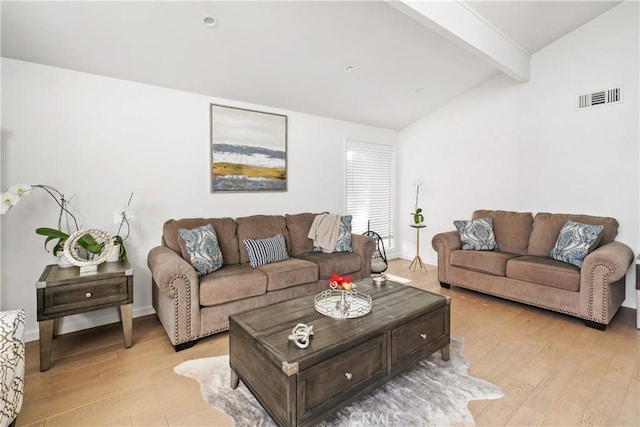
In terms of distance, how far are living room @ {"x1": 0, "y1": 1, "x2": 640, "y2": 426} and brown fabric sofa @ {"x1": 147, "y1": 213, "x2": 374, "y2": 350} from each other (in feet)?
1.20

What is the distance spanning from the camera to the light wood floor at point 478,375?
1.77m

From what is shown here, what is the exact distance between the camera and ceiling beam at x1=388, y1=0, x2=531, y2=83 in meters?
2.47

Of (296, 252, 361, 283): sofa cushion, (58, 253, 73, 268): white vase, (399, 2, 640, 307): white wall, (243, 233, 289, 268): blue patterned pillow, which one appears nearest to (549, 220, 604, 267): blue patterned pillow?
(399, 2, 640, 307): white wall

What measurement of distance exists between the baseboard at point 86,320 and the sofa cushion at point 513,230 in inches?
168

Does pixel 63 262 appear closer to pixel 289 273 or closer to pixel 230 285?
pixel 230 285

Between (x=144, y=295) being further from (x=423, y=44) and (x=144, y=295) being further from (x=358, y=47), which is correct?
(x=423, y=44)

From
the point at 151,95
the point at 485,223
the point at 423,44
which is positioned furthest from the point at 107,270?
the point at 485,223

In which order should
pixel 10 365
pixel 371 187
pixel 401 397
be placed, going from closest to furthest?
pixel 10 365
pixel 401 397
pixel 371 187

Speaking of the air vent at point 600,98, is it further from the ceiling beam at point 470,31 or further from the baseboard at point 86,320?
the baseboard at point 86,320

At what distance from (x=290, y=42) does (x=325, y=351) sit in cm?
269

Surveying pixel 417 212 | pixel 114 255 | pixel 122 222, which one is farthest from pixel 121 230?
pixel 417 212

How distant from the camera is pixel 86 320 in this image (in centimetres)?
292

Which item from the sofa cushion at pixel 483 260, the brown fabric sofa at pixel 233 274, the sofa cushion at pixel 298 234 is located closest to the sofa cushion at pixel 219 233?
the brown fabric sofa at pixel 233 274

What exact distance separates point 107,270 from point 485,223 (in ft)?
13.5
